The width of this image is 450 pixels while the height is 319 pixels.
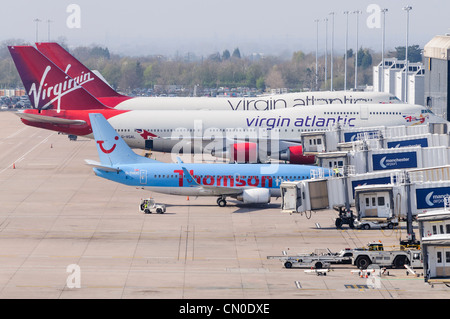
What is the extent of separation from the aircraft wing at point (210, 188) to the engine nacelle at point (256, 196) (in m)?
0.51

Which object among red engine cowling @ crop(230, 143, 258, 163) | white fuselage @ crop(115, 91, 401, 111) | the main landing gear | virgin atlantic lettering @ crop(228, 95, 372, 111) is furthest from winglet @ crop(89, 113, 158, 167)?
virgin atlantic lettering @ crop(228, 95, 372, 111)

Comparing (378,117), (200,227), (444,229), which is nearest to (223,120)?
(378,117)

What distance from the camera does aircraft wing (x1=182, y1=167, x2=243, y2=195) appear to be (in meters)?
69.6

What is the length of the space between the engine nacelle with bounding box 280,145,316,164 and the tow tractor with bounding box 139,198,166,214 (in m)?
23.4

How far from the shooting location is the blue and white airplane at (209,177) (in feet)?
229

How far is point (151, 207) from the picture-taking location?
68.4 metres

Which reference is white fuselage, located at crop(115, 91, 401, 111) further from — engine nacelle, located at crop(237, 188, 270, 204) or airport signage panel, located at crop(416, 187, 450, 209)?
airport signage panel, located at crop(416, 187, 450, 209)

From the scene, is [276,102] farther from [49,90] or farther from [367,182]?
[367,182]

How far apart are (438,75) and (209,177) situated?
62117mm

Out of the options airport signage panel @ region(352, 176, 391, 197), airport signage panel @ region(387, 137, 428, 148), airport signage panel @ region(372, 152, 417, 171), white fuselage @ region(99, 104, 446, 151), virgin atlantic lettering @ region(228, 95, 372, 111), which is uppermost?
virgin atlantic lettering @ region(228, 95, 372, 111)

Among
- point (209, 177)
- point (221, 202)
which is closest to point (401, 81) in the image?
point (221, 202)

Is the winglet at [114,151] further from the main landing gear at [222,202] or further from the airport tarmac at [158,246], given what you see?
the main landing gear at [222,202]

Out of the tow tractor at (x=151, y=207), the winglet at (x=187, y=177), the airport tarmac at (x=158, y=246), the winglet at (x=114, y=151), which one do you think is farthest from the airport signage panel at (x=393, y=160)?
the winglet at (x=114, y=151)
